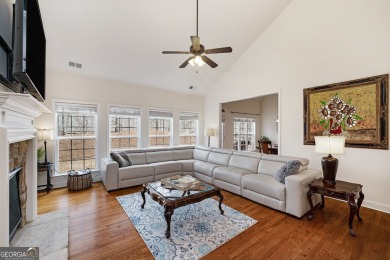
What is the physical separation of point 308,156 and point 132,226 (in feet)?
12.1

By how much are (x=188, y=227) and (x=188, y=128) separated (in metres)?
4.29

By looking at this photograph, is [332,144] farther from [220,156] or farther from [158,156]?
[158,156]

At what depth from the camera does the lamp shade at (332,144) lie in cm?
252

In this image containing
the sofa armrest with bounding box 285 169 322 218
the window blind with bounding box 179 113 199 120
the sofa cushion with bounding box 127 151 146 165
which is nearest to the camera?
the sofa armrest with bounding box 285 169 322 218

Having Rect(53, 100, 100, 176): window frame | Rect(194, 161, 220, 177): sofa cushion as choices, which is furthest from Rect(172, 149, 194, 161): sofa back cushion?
Rect(53, 100, 100, 176): window frame

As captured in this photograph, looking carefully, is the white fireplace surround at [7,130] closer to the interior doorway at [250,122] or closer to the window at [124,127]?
the window at [124,127]

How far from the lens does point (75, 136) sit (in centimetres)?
433

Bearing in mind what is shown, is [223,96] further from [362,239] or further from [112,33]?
[362,239]

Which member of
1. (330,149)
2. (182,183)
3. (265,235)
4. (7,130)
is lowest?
(265,235)

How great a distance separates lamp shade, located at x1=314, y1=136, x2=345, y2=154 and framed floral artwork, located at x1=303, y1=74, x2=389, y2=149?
1.02 metres

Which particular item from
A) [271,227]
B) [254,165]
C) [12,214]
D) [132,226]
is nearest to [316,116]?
[254,165]

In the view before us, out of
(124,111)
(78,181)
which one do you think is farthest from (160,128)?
(78,181)

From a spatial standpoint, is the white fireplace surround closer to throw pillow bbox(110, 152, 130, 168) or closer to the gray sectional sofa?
throw pillow bbox(110, 152, 130, 168)

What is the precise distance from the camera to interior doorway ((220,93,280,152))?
7.07 metres
